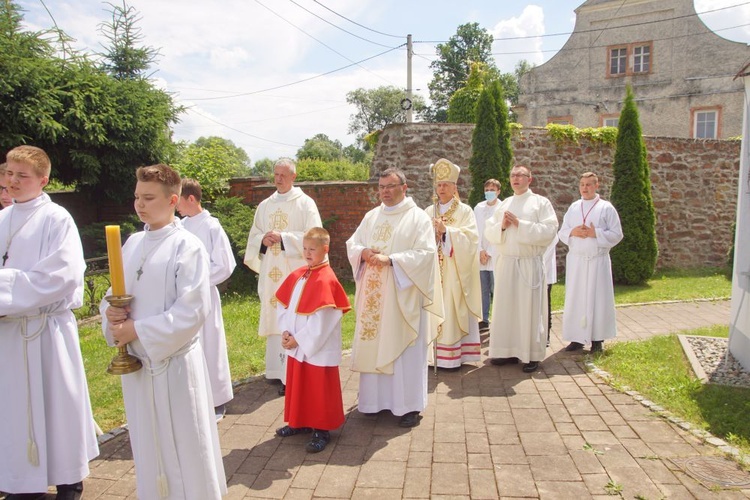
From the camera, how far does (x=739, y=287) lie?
6543 mm

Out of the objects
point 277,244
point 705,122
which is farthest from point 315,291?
point 705,122

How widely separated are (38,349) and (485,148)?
392 inches

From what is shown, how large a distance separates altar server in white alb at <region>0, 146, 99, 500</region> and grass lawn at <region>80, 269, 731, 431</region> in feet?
4.56

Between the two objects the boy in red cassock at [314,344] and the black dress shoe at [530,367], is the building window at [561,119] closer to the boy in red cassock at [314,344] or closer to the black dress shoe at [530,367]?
the black dress shoe at [530,367]

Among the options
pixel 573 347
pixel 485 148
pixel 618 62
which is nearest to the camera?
pixel 573 347

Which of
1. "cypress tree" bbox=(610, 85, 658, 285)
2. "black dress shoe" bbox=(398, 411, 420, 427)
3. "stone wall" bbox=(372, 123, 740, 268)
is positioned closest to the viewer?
"black dress shoe" bbox=(398, 411, 420, 427)

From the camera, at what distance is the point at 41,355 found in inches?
140

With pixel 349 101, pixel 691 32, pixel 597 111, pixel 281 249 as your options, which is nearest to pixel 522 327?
pixel 281 249

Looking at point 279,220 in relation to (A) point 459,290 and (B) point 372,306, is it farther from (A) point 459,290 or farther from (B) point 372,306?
(A) point 459,290

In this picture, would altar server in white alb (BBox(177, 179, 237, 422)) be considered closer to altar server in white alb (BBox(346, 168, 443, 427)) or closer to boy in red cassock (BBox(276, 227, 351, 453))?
boy in red cassock (BBox(276, 227, 351, 453))

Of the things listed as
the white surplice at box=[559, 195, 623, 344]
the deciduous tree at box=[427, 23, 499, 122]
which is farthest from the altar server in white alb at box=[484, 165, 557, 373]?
the deciduous tree at box=[427, 23, 499, 122]

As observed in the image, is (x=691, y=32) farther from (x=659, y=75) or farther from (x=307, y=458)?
(x=307, y=458)

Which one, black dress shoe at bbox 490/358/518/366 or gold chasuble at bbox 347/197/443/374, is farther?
black dress shoe at bbox 490/358/518/366

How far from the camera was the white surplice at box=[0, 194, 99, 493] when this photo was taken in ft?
11.3
